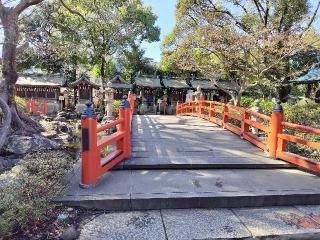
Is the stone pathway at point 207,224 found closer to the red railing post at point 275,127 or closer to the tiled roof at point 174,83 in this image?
the red railing post at point 275,127

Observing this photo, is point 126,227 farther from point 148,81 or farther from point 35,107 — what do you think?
point 148,81

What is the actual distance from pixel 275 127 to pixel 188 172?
86.5 inches

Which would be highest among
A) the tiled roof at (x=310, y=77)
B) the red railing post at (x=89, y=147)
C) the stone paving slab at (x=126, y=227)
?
the tiled roof at (x=310, y=77)

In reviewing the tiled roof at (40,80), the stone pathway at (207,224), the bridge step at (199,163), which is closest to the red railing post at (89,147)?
the stone pathway at (207,224)

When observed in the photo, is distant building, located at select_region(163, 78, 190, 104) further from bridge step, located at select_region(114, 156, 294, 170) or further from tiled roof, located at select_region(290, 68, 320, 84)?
bridge step, located at select_region(114, 156, 294, 170)

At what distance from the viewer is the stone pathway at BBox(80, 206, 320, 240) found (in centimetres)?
356

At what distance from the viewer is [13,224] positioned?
3.41 metres

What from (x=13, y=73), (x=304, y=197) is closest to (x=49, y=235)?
(x=304, y=197)

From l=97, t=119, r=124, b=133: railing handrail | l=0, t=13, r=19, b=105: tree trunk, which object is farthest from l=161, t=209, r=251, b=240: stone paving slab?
l=0, t=13, r=19, b=105: tree trunk

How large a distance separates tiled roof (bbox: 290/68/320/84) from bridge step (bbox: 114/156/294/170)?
17201 millimetres

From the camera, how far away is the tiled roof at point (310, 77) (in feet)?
68.3

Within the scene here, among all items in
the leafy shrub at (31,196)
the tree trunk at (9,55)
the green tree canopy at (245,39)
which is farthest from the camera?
the green tree canopy at (245,39)

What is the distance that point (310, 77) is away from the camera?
21.3m

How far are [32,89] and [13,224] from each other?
28.4 metres
